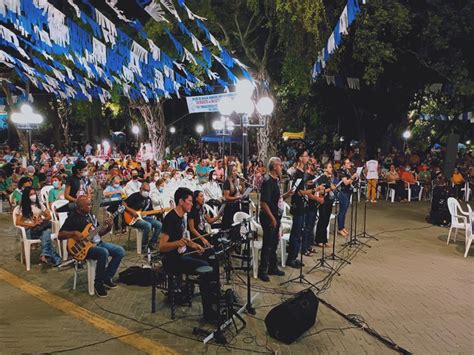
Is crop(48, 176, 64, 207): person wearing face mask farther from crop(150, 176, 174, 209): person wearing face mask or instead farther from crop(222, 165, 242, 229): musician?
crop(222, 165, 242, 229): musician

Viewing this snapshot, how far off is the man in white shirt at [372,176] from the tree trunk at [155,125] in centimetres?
1154

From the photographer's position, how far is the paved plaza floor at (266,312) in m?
4.75

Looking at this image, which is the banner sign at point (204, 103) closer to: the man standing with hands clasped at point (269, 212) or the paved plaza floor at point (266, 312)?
the paved plaza floor at point (266, 312)

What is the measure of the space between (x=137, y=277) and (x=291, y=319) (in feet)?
9.42

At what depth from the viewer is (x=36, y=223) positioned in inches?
287

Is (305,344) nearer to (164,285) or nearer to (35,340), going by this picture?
(164,285)

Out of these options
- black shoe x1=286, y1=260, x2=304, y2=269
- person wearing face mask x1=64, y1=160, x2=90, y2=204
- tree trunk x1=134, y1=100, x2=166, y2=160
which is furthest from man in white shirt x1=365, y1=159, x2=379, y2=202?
tree trunk x1=134, y1=100, x2=166, y2=160

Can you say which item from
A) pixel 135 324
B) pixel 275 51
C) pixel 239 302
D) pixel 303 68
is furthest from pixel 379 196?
pixel 135 324

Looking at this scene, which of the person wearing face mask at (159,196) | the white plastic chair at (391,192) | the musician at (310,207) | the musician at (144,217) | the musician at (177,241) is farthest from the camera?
the white plastic chair at (391,192)

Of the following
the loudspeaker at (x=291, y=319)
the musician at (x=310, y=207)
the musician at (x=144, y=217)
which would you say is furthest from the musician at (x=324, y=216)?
the loudspeaker at (x=291, y=319)

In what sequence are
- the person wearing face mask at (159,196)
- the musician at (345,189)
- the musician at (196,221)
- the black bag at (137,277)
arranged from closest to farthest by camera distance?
the musician at (196,221), the black bag at (137,277), the musician at (345,189), the person wearing face mask at (159,196)

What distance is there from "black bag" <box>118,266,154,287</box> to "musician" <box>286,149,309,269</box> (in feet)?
8.33

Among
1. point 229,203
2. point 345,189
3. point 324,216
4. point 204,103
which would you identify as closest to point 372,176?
point 345,189

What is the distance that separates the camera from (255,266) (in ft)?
23.0
